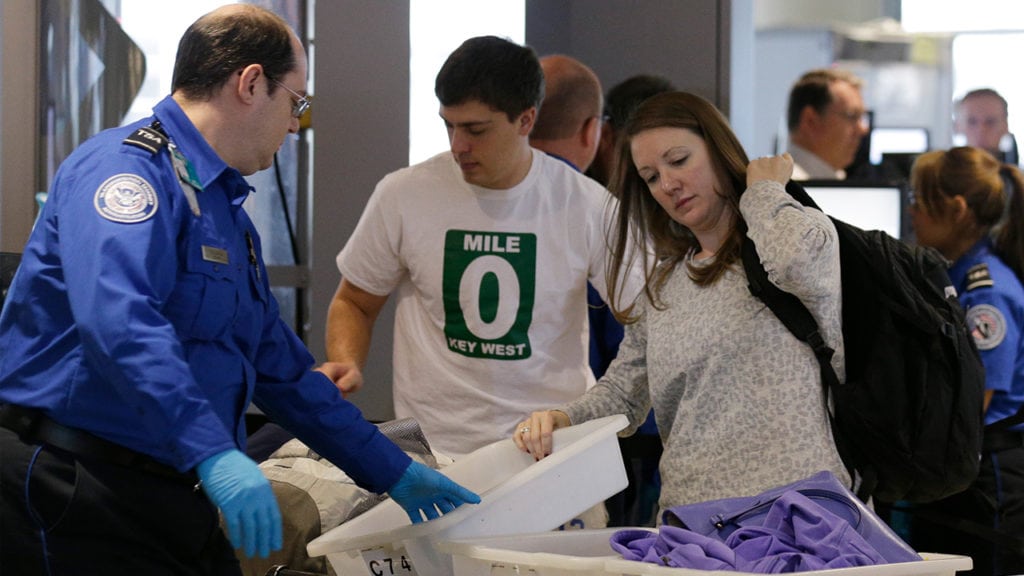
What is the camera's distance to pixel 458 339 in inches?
119

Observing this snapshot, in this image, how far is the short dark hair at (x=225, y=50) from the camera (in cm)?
196

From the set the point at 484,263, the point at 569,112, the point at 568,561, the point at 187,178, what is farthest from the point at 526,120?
the point at 568,561

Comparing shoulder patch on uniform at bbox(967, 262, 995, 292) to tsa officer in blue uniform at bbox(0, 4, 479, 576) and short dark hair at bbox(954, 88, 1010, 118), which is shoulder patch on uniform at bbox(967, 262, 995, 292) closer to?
tsa officer in blue uniform at bbox(0, 4, 479, 576)

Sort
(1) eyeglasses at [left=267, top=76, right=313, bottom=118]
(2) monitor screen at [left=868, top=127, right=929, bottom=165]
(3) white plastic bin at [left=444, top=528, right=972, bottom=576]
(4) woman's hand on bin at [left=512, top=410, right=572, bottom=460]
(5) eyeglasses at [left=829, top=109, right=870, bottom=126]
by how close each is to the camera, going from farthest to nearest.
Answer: (2) monitor screen at [left=868, top=127, right=929, bottom=165]
(5) eyeglasses at [left=829, top=109, right=870, bottom=126]
(4) woman's hand on bin at [left=512, top=410, right=572, bottom=460]
(1) eyeglasses at [left=267, top=76, right=313, bottom=118]
(3) white plastic bin at [left=444, top=528, right=972, bottom=576]

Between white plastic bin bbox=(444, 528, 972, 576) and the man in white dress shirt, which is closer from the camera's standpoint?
white plastic bin bbox=(444, 528, 972, 576)

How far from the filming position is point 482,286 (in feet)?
9.93

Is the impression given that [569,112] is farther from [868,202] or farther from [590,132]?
[868,202]

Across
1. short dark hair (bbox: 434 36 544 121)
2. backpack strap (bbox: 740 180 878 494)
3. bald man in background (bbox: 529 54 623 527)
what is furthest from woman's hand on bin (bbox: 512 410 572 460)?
bald man in background (bbox: 529 54 623 527)

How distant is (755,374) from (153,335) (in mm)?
1081

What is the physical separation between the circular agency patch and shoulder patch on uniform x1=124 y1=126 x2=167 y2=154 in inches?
2.9

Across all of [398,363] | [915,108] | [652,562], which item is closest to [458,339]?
[398,363]

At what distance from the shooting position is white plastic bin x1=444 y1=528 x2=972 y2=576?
178 centimetres

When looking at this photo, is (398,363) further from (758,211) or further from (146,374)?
(146,374)

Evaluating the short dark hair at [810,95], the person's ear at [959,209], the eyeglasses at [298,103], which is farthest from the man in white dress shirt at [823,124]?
the eyeglasses at [298,103]
